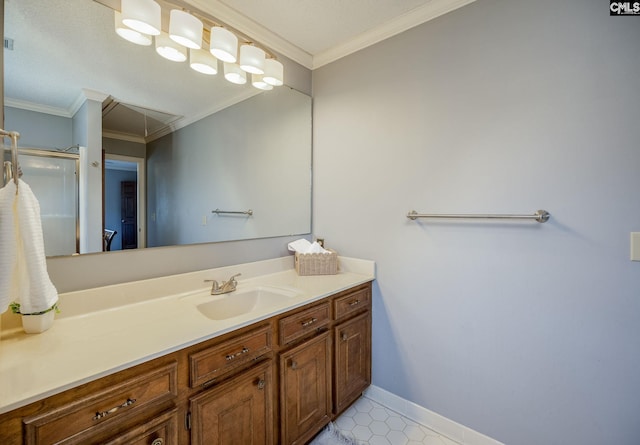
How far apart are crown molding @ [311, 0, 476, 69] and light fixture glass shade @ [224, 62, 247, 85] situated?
26.2 inches

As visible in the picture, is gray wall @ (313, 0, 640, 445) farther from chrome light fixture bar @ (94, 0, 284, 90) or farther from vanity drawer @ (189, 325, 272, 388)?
vanity drawer @ (189, 325, 272, 388)

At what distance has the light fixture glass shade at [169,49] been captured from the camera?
140 centimetres

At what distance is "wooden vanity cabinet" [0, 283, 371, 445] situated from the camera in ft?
2.57

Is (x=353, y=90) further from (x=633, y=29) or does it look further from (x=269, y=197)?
(x=633, y=29)

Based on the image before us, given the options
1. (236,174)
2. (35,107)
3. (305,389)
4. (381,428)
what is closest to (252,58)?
(236,174)

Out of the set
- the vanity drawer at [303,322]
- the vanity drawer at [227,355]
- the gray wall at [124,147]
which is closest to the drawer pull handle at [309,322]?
the vanity drawer at [303,322]

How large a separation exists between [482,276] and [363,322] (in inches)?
29.3

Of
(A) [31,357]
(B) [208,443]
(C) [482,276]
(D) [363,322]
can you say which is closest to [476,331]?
(C) [482,276]

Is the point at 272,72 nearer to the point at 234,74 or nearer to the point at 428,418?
the point at 234,74

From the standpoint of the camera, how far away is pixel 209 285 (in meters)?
1.60

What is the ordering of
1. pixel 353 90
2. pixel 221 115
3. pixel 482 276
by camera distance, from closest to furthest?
pixel 482 276
pixel 221 115
pixel 353 90

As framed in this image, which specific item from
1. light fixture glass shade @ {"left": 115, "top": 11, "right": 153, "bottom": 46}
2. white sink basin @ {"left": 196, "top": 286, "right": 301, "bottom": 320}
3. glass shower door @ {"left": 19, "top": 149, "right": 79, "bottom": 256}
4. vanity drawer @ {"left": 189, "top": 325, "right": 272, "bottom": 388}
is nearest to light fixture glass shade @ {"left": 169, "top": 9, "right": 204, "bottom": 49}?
light fixture glass shade @ {"left": 115, "top": 11, "right": 153, "bottom": 46}

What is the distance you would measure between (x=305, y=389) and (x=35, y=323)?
1112 millimetres

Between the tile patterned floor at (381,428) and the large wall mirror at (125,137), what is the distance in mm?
1228
